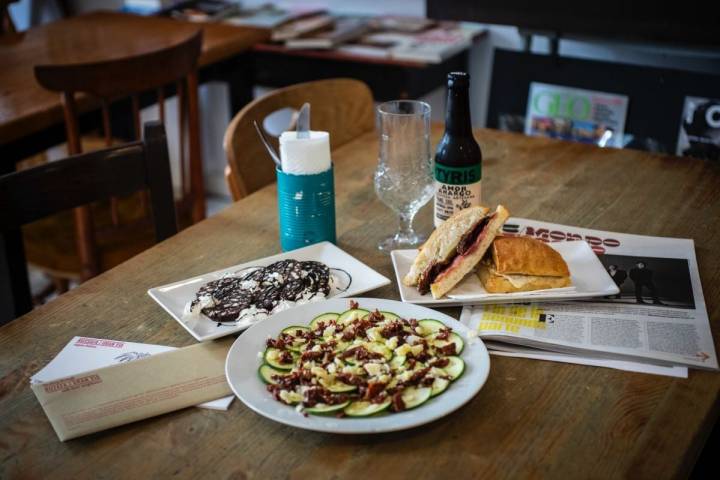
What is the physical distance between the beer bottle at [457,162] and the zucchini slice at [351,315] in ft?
0.90

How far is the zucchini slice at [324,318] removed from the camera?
3.34 ft

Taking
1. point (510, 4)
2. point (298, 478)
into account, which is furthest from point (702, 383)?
point (510, 4)

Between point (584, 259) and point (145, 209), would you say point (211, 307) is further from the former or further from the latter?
point (145, 209)

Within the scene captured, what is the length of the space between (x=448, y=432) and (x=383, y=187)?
0.51m

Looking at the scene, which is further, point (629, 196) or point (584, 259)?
point (629, 196)

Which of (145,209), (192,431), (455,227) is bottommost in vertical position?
(145,209)

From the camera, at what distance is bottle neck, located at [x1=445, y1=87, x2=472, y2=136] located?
1163mm

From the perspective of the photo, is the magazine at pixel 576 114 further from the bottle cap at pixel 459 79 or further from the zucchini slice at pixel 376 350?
the zucchini slice at pixel 376 350

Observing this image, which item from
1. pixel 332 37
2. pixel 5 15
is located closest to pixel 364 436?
pixel 332 37

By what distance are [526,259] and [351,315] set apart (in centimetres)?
25

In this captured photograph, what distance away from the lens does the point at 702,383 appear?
36.7 inches

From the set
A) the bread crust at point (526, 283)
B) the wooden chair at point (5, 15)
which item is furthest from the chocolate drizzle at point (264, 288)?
the wooden chair at point (5, 15)

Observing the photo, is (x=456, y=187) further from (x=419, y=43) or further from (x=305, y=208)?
(x=419, y=43)

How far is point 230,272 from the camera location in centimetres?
118
